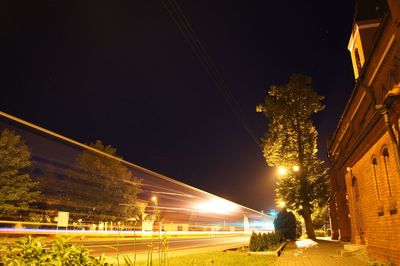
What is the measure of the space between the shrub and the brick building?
1170 cm

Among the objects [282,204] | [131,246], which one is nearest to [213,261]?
[131,246]

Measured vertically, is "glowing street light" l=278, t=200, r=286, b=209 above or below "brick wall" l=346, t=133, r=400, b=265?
above

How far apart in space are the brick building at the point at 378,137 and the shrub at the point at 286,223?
11699 mm

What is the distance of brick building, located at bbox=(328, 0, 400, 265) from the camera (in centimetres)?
1023

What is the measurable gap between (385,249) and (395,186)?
2503mm

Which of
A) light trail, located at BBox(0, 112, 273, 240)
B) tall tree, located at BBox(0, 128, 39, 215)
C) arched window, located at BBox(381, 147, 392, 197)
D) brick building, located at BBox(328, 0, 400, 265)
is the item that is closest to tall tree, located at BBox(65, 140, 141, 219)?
light trail, located at BBox(0, 112, 273, 240)

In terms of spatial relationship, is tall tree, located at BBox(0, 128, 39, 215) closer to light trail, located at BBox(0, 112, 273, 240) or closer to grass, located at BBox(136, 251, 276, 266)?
light trail, located at BBox(0, 112, 273, 240)

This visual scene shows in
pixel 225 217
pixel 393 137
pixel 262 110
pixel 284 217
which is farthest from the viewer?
pixel 262 110

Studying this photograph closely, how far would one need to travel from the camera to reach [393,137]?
33.0ft

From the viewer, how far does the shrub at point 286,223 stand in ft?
99.9

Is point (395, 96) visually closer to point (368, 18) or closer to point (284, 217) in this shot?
point (368, 18)

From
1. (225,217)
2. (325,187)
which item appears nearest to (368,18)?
(325,187)

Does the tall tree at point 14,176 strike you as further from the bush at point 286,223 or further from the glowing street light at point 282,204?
the glowing street light at point 282,204

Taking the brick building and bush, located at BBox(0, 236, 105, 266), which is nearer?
bush, located at BBox(0, 236, 105, 266)
